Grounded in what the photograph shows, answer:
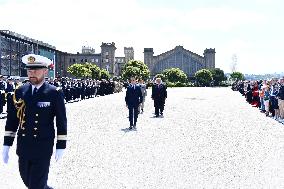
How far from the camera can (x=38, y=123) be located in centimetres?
523

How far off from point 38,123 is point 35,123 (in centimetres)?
3

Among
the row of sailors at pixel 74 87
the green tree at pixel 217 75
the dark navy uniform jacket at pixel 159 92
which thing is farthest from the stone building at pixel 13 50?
the green tree at pixel 217 75

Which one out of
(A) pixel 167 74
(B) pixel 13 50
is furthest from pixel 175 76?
(B) pixel 13 50

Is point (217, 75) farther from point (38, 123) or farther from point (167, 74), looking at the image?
point (38, 123)

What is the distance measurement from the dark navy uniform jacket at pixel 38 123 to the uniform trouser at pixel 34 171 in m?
0.07

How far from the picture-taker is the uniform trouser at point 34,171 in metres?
5.09

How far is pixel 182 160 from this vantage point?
9742 mm

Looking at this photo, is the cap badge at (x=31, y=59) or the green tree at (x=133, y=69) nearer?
the cap badge at (x=31, y=59)

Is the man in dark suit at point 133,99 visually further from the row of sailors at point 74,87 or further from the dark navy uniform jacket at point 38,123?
the dark navy uniform jacket at point 38,123

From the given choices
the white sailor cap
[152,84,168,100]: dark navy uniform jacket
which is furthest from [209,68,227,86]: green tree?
the white sailor cap

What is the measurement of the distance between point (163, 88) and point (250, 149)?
12258 millimetres

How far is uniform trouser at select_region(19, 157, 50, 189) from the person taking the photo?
509cm

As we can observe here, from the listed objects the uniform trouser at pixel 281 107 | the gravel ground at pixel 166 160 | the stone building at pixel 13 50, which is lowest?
the gravel ground at pixel 166 160

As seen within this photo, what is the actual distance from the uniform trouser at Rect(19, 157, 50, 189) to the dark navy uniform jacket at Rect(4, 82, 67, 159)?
0.22 feet
